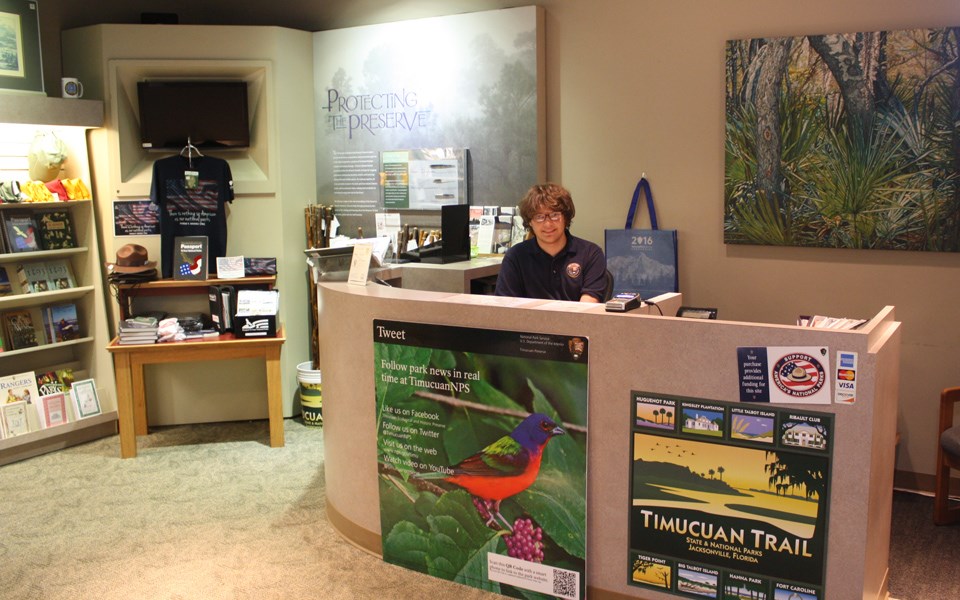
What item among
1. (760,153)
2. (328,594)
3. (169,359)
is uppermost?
(760,153)

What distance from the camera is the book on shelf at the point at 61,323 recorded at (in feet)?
17.8

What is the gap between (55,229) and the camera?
17.8ft

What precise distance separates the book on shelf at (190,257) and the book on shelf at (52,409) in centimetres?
98

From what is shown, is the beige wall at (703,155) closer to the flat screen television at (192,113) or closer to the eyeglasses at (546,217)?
the eyeglasses at (546,217)

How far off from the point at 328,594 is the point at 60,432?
2641 millimetres

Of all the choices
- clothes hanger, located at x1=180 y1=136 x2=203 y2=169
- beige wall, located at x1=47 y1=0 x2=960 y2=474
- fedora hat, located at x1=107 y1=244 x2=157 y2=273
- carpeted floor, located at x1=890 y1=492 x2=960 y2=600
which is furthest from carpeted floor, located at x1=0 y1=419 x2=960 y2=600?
clothes hanger, located at x1=180 y1=136 x2=203 y2=169

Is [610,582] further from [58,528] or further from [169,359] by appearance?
[169,359]

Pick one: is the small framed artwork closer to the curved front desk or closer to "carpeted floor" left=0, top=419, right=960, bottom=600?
"carpeted floor" left=0, top=419, right=960, bottom=600

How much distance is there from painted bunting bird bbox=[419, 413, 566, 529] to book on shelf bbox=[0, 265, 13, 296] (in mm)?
3170

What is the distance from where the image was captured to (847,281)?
452cm

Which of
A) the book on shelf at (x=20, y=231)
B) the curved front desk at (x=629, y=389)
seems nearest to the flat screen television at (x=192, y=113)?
the book on shelf at (x=20, y=231)

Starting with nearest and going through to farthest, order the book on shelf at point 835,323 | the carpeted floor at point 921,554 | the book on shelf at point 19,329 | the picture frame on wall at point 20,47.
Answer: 1. the book on shelf at point 835,323
2. the carpeted floor at point 921,554
3. the picture frame on wall at point 20,47
4. the book on shelf at point 19,329

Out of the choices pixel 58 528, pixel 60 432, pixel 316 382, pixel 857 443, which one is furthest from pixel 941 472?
pixel 60 432

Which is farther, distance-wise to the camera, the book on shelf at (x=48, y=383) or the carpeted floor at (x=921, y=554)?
the book on shelf at (x=48, y=383)
